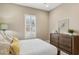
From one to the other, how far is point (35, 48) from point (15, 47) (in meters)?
0.30

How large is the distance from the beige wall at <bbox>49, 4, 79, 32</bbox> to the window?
0.28 metres

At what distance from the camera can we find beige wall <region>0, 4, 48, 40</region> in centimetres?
159

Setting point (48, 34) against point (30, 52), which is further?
point (48, 34)

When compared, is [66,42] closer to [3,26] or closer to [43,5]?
[43,5]

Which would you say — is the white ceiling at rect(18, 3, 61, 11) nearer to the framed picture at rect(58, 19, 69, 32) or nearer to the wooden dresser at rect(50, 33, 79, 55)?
the framed picture at rect(58, 19, 69, 32)

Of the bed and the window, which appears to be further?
the window

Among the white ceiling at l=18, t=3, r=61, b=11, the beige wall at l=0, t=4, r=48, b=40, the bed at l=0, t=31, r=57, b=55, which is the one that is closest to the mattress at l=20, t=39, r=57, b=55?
the bed at l=0, t=31, r=57, b=55

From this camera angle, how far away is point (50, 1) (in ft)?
5.26

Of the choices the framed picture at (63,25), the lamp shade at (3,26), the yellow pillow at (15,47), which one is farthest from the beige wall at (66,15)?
the lamp shade at (3,26)

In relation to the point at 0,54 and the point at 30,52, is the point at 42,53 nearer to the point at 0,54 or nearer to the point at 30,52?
the point at 30,52

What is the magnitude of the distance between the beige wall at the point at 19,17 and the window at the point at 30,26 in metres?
0.06

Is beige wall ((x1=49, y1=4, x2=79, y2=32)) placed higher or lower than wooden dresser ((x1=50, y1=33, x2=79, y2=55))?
higher
